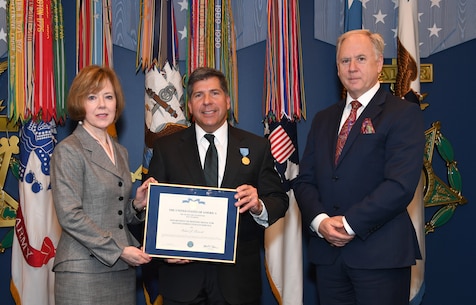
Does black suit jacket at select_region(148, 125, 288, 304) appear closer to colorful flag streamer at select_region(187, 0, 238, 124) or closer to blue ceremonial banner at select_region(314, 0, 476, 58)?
colorful flag streamer at select_region(187, 0, 238, 124)

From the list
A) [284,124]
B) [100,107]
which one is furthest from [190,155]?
[284,124]

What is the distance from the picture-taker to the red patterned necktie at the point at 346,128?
271 centimetres

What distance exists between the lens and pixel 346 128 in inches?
107

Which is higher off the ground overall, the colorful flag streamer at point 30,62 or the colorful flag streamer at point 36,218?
the colorful flag streamer at point 30,62

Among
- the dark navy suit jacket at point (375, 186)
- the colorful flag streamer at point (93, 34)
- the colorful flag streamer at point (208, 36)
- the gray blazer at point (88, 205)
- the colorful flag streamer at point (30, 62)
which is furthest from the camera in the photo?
the colorful flag streamer at point (208, 36)

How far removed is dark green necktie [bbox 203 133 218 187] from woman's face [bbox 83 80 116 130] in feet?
1.62

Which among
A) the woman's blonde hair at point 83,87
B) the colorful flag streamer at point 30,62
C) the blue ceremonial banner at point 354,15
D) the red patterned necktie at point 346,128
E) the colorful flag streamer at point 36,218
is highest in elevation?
the blue ceremonial banner at point 354,15

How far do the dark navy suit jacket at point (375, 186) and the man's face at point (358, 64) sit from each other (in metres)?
0.09

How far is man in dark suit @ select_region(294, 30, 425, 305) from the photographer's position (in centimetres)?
250

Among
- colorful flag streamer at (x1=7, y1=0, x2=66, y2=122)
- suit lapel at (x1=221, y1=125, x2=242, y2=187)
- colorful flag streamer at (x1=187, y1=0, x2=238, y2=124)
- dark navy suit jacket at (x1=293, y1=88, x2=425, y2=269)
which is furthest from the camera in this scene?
colorful flag streamer at (x1=187, y1=0, x2=238, y2=124)

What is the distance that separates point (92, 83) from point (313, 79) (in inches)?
88.1

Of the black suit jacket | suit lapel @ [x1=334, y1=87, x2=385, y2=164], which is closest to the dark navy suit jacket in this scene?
suit lapel @ [x1=334, y1=87, x2=385, y2=164]

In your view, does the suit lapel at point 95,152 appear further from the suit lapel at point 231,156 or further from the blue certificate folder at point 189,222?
the suit lapel at point 231,156

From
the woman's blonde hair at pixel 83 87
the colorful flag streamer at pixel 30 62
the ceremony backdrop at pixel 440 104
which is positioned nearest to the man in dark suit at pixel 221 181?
the woman's blonde hair at pixel 83 87
